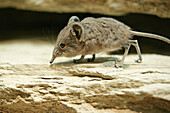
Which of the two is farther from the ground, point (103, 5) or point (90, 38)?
point (103, 5)

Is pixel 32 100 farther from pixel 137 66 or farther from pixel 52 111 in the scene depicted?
pixel 137 66

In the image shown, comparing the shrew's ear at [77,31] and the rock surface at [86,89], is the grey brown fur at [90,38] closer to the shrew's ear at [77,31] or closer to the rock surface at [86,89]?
the shrew's ear at [77,31]

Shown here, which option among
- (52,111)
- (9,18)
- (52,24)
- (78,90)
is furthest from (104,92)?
(9,18)

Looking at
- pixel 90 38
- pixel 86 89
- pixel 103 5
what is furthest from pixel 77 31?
pixel 103 5

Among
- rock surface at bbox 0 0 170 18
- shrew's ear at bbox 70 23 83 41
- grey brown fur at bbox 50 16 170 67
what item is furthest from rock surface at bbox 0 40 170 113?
rock surface at bbox 0 0 170 18

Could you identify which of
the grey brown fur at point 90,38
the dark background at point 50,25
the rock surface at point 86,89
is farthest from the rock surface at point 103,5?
the rock surface at point 86,89

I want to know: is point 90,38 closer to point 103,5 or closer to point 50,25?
point 103,5

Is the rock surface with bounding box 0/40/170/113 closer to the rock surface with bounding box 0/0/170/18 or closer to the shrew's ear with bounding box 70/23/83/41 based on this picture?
the shrew's ear with bounding box 70/23/83/41
